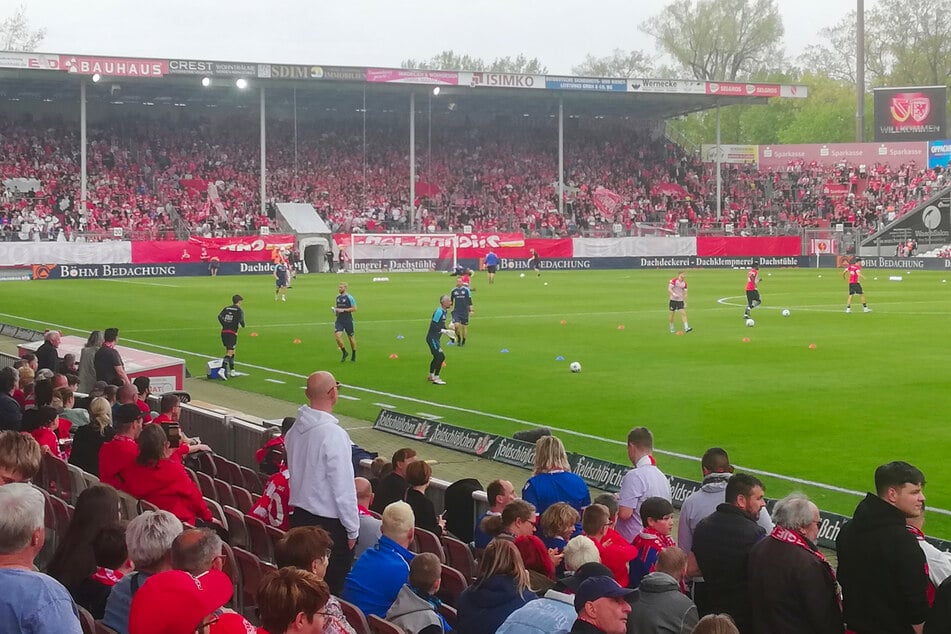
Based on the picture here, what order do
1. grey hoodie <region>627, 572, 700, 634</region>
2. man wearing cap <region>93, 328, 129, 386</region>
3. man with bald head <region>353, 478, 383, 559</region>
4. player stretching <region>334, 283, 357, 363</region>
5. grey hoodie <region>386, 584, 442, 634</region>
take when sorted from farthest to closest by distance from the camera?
player stretching <region>334, 283, 357, 363</region> → man wearing cap <region>93, 328, 129, 386</region> → man with bald head <region>353, 478, 383, 559</region> → grey hoodie <region>386, 584, 442, 634</region> → grey hoodie <region>627, 572, 700, 634</region>

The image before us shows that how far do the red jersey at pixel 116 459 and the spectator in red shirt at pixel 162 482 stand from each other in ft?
0.88

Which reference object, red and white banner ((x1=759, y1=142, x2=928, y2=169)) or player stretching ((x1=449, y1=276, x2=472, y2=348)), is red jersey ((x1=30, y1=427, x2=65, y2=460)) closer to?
player stretching ((x1=449, y1=276, x2=472, y2=348))

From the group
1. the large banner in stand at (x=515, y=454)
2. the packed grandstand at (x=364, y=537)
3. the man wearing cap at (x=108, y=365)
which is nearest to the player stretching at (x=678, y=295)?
the large banner in stand at (x=515, y=454)

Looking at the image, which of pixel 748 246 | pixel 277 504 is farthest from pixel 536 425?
pixel 748 246

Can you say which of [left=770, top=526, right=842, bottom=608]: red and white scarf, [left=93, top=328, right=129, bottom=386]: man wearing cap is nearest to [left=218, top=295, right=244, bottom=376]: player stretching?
[left=93, top=328, right=129, bottom=386]: man wearing cap

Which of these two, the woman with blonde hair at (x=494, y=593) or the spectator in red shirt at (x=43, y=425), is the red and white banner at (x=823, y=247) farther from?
the woman with blonde hair at (x=494, y=593)

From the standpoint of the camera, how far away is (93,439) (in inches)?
472

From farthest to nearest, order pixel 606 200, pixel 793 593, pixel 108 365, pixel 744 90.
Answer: pixel 606 200, pixel 744 90, pixel 108 365, pixel 793 593

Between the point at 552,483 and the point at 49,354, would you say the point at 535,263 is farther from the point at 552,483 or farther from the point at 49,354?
the point at 552,483

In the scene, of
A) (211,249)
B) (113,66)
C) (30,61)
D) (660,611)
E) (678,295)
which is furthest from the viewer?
(211,249)

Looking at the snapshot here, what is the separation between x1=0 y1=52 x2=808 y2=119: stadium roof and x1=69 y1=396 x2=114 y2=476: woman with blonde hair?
57152 mm

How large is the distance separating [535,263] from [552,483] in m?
57.2

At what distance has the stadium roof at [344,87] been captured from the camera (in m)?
66.1

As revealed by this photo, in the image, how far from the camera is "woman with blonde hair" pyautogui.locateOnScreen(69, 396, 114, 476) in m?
11.9
